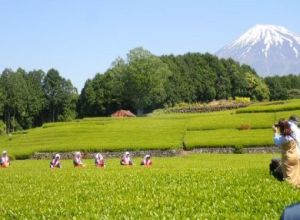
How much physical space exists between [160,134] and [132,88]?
58074 millimetres

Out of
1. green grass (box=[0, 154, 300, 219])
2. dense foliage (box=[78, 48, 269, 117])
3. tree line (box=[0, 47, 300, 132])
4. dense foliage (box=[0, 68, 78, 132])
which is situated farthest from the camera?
dense foliage (box=[0, 68, 78, 132])

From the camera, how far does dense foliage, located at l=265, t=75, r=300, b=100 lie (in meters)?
162

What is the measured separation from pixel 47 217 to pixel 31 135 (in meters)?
67.7

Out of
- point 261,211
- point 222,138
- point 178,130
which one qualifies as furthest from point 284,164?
point 178,130

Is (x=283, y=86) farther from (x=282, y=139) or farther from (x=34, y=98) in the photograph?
(x=282, y=139)

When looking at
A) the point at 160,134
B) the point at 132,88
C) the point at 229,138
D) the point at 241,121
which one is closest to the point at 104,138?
the point at 160,134

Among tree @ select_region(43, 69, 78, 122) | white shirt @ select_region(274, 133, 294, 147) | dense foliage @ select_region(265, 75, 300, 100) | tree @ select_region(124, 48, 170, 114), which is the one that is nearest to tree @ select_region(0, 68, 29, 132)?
tree @ select_region(43, 69, 78, 122)

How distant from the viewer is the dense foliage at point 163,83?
418ft

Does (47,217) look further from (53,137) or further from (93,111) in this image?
(93,111)

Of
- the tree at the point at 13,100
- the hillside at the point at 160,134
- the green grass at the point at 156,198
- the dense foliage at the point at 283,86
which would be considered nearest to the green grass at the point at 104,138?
the hillside at the point at 160,134

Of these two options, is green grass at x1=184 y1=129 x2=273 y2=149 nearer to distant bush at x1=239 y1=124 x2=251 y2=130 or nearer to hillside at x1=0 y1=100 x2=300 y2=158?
hillside at x1=0 y1=100 x2=300 y2=158

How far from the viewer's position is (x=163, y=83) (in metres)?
137

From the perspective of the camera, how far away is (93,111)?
14750cm

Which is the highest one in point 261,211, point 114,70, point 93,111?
point 114,70
